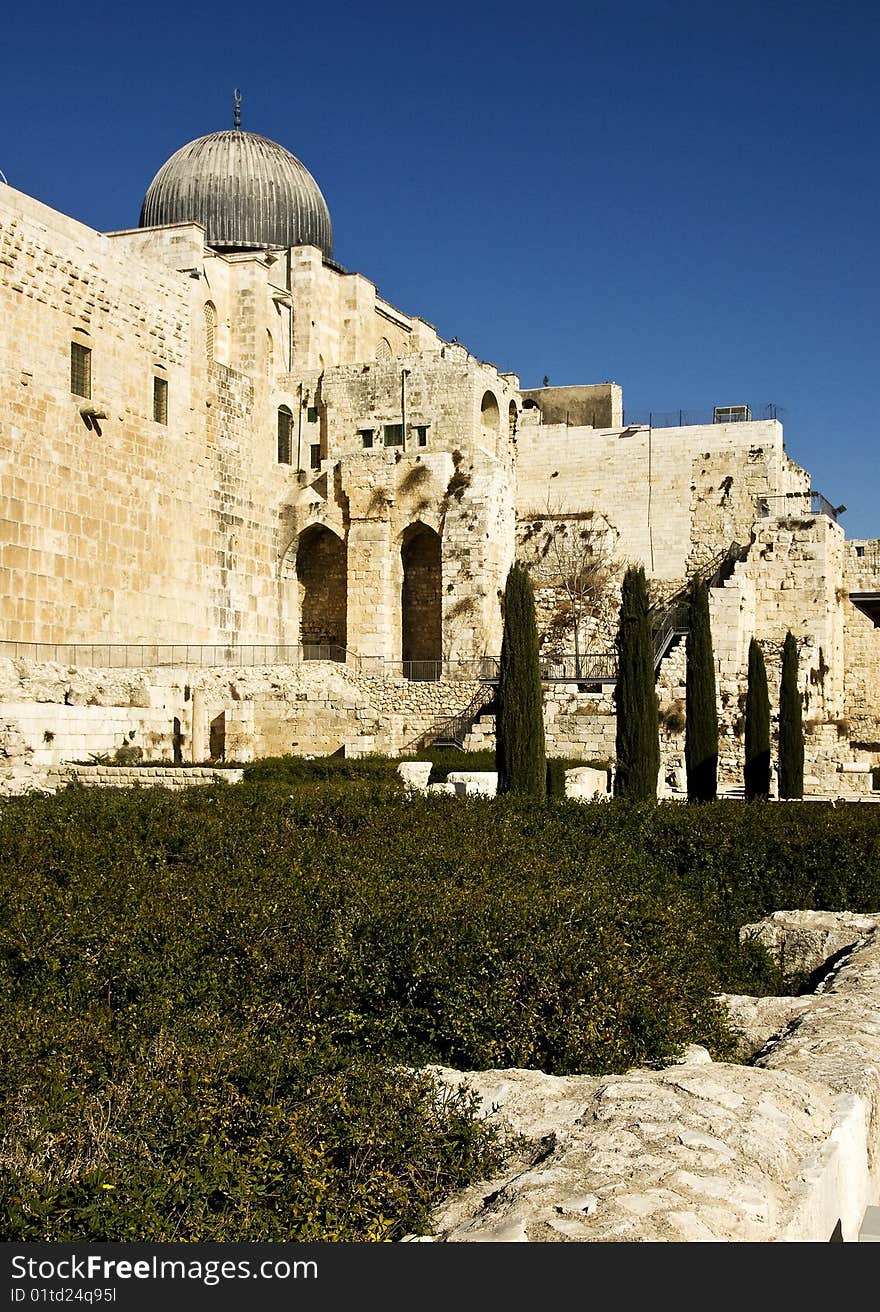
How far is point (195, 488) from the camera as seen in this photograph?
28.9m

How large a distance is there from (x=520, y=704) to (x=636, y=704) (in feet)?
5.77

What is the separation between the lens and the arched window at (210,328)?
103ft

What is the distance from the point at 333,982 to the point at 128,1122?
221 cm

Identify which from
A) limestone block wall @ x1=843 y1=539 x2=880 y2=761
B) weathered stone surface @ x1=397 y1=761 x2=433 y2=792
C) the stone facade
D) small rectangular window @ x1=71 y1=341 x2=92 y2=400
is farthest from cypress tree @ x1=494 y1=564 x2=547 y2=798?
limestone block wall @ x1=843 y1=539 x2=880 y2=761

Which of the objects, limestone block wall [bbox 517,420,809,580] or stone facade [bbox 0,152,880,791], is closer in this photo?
stone facade [bbox 0,152,880,791]

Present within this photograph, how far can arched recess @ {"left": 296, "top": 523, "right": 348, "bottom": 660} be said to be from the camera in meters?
33.2

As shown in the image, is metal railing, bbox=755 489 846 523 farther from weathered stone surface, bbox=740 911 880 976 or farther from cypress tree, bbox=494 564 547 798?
weathered stone surface, bbox=740 911 880 976

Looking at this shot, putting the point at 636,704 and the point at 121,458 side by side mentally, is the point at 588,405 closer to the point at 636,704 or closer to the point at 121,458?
the point at 121,458

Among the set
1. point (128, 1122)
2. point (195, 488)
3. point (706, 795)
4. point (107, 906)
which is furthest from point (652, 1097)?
point (195, 488)

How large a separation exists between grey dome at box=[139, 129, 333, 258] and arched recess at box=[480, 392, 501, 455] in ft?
24.3

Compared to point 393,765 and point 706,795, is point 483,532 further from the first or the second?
point 706,795

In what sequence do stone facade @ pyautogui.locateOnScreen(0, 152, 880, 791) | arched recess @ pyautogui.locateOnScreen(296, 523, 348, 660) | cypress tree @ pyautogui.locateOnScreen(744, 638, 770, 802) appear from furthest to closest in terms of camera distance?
arched recess @ pyautogui.locateOnScreen(296, 523, 348, 660) → stone facade @ pyautogui.locateOnScreen(0, 152, 880, 791) → cypress tree @ pyautogui.locateOnScreen(744, 638, 770, 802)

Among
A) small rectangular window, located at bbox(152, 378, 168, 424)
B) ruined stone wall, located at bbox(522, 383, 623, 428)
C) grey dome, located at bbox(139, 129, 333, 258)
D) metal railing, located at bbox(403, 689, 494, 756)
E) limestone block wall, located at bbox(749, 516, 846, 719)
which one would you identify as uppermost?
grey dome, located at bbox(139, 129, 333, 258)

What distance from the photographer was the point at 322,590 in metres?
33.4
